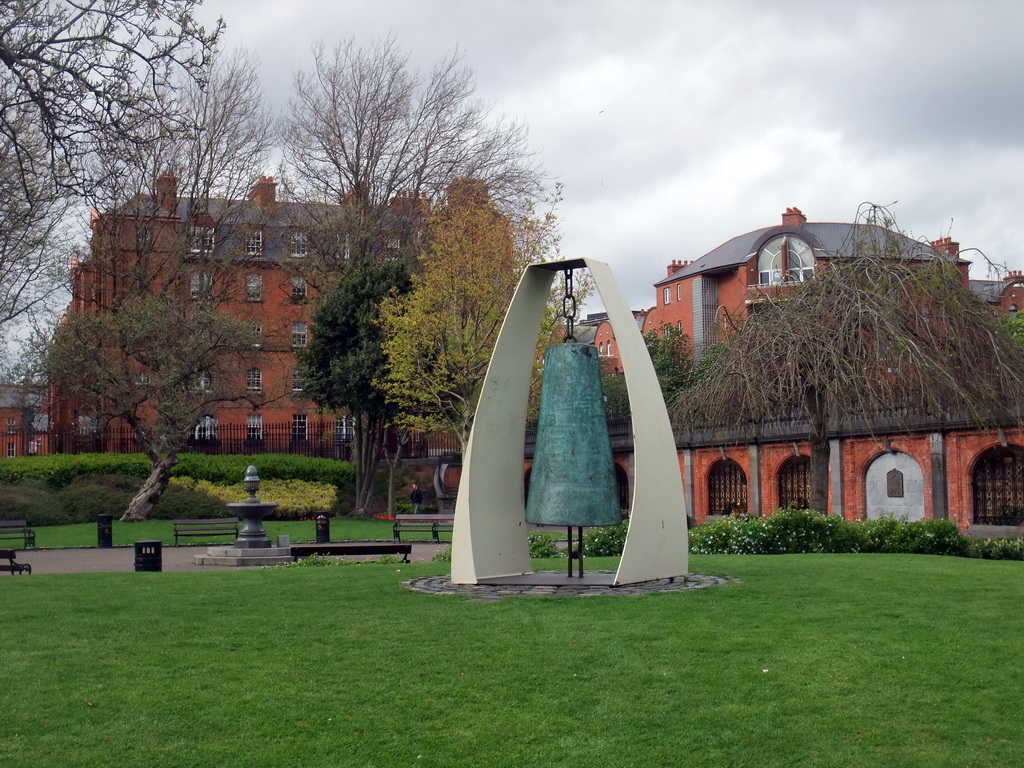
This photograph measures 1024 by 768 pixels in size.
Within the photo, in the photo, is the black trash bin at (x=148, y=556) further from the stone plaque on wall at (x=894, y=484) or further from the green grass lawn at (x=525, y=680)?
the stone plaque on wall at (x=894, y=484)

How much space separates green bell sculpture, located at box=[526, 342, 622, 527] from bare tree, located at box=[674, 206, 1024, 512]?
8817 mm

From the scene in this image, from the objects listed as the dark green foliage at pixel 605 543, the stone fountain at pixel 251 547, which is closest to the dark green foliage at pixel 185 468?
the stone fountain at pixel 251 547

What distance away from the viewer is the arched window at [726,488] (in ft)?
127

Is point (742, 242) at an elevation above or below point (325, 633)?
above

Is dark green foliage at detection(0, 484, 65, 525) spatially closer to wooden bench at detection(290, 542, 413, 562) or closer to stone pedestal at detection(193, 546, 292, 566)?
stone pedestal at detection(193, 546, 292, 566)

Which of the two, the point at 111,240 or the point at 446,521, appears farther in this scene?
the point at 111,240

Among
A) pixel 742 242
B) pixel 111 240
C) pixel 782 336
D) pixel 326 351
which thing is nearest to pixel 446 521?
pixel 326 351

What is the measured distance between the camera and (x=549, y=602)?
34.6 feet

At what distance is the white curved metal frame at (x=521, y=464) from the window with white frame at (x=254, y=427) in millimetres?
35232

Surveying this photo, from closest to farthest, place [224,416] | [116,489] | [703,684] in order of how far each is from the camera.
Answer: [703,684], [116,489], [224,416]

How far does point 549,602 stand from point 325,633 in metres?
2.44

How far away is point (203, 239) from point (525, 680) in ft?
122

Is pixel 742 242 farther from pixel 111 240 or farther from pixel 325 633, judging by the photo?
pixel 325 633

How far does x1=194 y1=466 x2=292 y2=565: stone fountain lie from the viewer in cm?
2069
